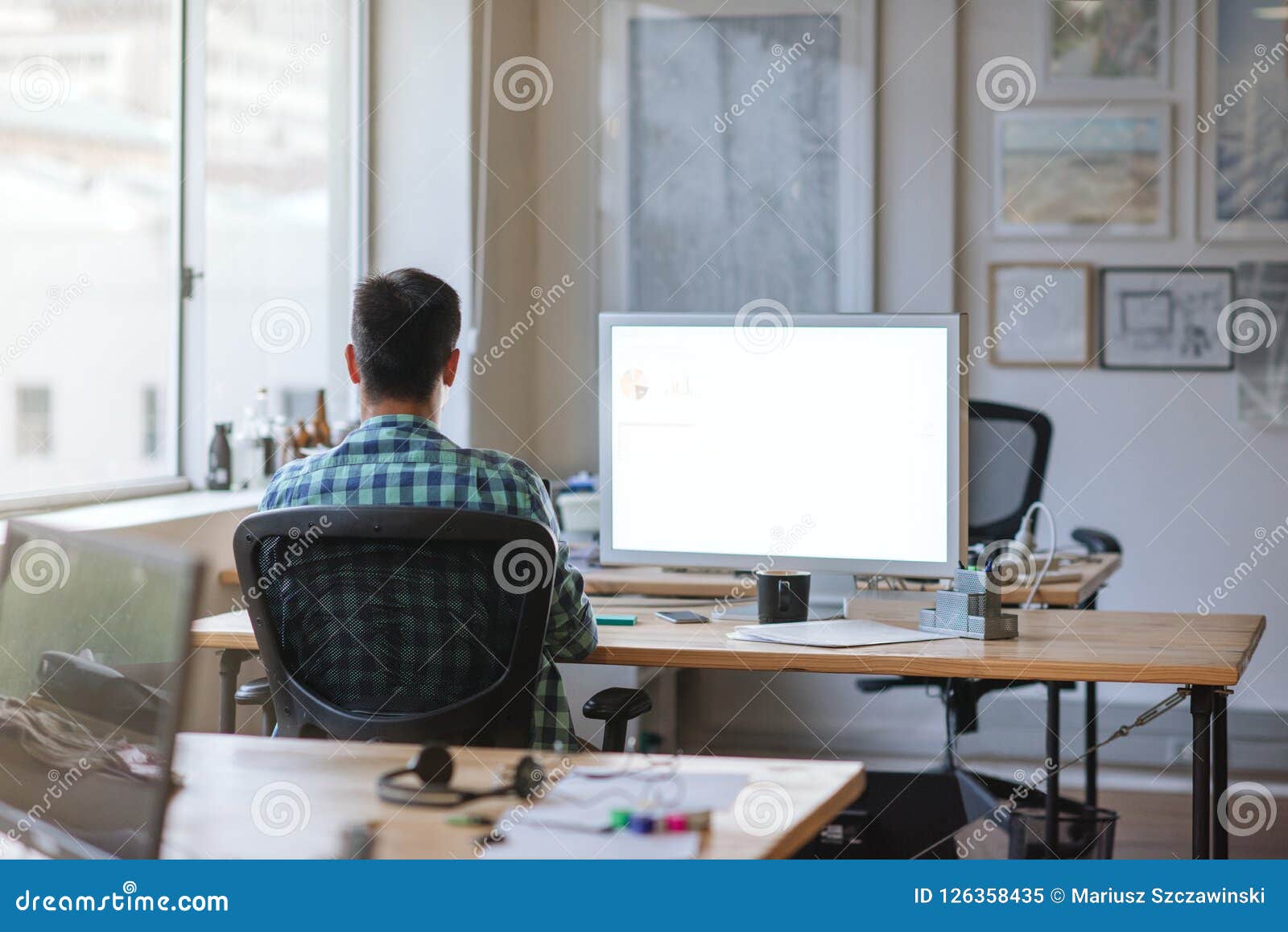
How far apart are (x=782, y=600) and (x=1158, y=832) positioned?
1.68 meters

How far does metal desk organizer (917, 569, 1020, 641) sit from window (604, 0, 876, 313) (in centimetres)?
220

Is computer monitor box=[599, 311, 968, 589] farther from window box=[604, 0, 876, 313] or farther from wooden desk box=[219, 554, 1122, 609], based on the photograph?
window box=[604, 0, 876, 313]

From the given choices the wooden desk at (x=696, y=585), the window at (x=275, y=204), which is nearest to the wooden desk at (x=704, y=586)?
the wooden desk at (x=696, y=585)

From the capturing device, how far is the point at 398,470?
181 centimetres

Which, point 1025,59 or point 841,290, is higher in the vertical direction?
point 1025,59

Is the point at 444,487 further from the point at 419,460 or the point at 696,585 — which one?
the point at 696,585

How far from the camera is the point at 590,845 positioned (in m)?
0.96

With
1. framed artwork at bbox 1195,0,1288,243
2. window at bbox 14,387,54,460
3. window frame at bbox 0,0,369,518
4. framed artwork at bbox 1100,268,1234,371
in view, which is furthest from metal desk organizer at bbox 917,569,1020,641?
framed artwork at bbox 1195,0,1288,243

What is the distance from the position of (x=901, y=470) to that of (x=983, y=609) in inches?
10.0

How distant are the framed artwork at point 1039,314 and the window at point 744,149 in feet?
1.39

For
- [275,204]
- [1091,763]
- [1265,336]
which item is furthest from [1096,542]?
[275,204]
